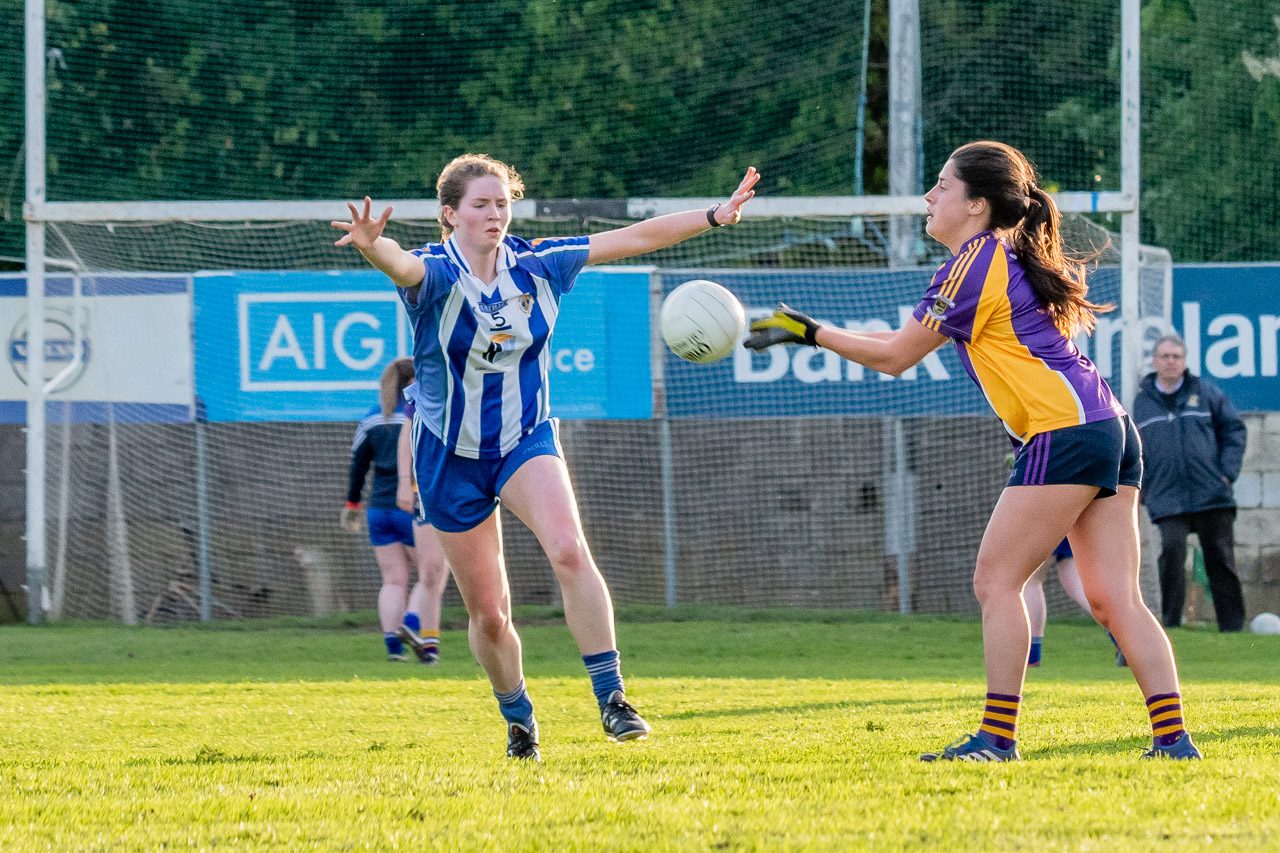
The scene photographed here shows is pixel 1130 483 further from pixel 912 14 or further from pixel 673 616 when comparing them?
pixel 912 14

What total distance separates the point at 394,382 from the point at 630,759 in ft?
18.7

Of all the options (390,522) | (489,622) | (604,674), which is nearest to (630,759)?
(604,674)

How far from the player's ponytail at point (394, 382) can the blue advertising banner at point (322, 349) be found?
334cm

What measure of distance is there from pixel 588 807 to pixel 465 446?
1.56 meters

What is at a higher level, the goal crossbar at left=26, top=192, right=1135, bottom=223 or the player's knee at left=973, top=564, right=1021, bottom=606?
the goal crossbar at left=26, top=192, right=1135, bottom=223

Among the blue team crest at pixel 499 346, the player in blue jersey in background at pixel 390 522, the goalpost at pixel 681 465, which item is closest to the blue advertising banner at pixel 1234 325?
the goalpost at pixel 681 465

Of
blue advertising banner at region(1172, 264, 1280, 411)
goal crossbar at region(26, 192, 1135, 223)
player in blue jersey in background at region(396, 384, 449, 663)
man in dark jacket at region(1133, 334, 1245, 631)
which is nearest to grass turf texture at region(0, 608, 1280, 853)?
player in blue jersey in background at region(396, 384, 449, 663)

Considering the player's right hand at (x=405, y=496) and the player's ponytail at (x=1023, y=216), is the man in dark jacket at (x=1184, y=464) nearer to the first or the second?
the player's right hand at (x=405, y=496)

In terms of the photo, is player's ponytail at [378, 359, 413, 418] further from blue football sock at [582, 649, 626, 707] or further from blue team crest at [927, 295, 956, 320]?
blue team crest at [927, 295, 956, 320]

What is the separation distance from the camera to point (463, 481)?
4.96 m

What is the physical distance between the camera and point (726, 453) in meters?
14.6

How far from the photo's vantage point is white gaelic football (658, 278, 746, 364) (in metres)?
5.50

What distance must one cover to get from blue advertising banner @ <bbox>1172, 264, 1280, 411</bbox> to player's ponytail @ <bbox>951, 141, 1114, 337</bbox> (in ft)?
31.4

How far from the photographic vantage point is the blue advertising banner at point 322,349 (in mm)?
13586
